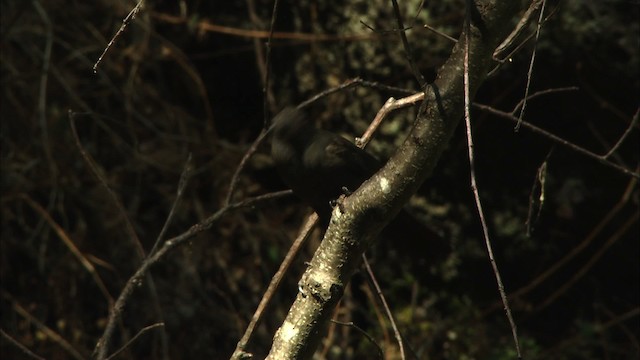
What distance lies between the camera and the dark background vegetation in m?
3.86

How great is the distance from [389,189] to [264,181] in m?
3.05

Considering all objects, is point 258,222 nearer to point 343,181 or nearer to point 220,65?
point 220,65

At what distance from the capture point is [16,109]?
14.6 feet

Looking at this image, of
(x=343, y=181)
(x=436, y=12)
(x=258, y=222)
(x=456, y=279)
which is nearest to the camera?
(x=343, y=181)

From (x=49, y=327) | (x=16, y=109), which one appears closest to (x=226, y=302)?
(x=49, y=327)

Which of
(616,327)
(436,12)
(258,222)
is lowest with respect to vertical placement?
(258,222)

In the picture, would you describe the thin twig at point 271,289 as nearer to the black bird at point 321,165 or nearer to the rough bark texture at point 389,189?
the rough bark texture at point 389,189

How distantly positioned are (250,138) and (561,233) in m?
1.78

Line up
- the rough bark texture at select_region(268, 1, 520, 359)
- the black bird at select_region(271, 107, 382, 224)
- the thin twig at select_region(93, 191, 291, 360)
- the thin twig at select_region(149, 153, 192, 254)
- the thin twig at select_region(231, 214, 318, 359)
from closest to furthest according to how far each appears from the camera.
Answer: the rough bark texture at select_region(268, 1, 520, 359), the thin twig at select_region(231, 214, 318, 359), the thin twig at select_region(93, 191, 291, 360), the thin twig at select_region(149, 153, 192, 254), the black bird at select_region(271, 107, 382, 224)

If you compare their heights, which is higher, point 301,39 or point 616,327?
point 301,39

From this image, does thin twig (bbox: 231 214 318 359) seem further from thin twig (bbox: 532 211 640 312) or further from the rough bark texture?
thin twig (bbox: 532 211 640 312)

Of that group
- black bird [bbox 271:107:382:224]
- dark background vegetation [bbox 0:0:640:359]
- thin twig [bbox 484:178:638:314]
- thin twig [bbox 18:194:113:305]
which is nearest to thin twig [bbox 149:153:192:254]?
black bird [bbox 271:107:382:224]

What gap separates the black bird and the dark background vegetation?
2.44 feet

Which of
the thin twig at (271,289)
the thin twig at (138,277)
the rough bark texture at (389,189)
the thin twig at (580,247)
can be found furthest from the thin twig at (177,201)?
the thin twig at (580,247)
